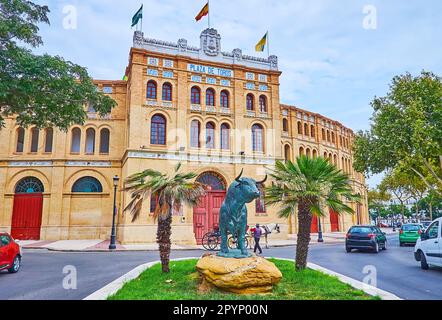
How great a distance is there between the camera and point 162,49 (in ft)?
78.7

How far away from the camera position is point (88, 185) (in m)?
24.1

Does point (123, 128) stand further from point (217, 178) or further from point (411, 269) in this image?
Result: point (411, 269)

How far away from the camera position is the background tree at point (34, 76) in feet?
38.2

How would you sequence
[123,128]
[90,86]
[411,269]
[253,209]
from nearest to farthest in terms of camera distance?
1. [411,269]
2. [90,86]
3. [253,209]
4. [123,128]

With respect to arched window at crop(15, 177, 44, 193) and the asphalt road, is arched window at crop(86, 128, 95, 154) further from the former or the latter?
the asphalt road

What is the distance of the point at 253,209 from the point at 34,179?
16216mm

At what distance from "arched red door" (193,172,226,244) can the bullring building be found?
0.07m

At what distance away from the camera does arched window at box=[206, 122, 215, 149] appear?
24.0 metres

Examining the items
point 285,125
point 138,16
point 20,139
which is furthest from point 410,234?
point 20,139

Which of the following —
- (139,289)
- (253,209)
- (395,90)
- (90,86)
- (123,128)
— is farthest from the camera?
(123,128)

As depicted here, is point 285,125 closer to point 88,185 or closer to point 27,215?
point 88,185

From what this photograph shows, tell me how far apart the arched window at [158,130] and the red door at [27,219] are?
9.44 m

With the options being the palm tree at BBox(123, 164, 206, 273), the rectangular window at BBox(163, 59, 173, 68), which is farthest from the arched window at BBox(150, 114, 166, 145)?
the palm tree at BBox(123, 164, 206, 273)
